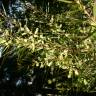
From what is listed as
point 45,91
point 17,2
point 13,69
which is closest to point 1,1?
point 17,2

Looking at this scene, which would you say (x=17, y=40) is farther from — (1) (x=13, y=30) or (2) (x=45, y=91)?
(2) (x=45, y=91)

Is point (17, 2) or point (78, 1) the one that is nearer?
point (78, 1)

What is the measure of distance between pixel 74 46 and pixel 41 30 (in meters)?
0.29

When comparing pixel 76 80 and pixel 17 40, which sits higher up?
pixel 17 40

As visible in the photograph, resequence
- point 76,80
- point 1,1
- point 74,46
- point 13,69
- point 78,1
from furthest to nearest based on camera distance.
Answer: point 13,69, point 1,1, point 76,80, point 74,46, point 78,1

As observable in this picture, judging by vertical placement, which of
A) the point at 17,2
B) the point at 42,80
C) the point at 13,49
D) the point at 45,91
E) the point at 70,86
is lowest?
the point at 45,91

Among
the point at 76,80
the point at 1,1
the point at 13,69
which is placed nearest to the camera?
the point at 76,80

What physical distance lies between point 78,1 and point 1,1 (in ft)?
4.56

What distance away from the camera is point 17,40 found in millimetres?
1568

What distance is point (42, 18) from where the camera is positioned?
1.72 meters

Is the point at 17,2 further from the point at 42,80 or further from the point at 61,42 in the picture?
the point at 42,80

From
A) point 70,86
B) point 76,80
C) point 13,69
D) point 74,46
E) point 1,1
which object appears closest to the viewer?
point 74,46

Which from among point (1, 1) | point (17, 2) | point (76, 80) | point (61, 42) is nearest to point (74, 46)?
point (61, 42)

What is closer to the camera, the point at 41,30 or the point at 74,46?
the point at 74,46
